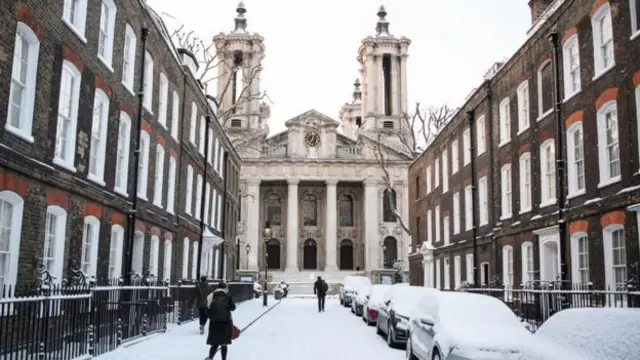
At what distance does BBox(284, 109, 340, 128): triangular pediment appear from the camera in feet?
216

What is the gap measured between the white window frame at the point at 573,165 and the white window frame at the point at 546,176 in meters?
1.31

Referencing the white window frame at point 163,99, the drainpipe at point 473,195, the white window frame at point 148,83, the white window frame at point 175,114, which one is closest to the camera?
the white window frame at point 148,83

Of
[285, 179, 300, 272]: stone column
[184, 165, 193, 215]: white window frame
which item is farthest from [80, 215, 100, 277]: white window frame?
[285, 179, 300, 272]: stone column

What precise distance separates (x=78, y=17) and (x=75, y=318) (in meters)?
7.33

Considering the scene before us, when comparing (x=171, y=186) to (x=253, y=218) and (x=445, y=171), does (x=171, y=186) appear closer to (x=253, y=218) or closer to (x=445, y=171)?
(x=445, y=171)

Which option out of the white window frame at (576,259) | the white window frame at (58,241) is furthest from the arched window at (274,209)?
→ the white window frame at (58,241)

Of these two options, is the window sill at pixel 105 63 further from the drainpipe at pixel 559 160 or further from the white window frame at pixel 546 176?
the white window frame at pixel 546 176

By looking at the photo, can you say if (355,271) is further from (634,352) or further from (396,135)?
(634,352)

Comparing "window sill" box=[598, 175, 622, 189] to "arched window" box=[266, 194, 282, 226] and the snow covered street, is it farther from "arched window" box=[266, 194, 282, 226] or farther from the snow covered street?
"arched window" box=[266, 194, 282, 226]

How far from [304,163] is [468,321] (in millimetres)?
54437

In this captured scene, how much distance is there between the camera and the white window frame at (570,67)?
1849 centimetres

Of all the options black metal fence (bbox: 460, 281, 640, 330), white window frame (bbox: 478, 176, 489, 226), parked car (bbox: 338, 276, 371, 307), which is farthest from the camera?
parked car (bbox: 338, 276, 371, 307)

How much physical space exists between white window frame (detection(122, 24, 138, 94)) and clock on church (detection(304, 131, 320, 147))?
4638cm

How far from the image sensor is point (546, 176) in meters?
20.9
